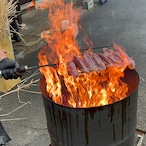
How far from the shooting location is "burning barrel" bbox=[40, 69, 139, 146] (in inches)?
78.9

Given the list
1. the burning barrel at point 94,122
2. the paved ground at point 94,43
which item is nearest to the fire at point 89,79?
the burning barrel at point 94,122

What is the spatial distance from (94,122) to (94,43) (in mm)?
4053

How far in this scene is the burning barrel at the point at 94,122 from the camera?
6.57 feet

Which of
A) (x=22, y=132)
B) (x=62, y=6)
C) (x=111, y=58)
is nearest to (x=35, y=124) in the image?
(x=22, y=132)

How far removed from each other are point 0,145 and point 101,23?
463 centimetres

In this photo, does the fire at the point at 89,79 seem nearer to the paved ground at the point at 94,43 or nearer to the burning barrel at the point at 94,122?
the burning barrel at the point at 94,122

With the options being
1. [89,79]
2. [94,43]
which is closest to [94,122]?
[89,79]

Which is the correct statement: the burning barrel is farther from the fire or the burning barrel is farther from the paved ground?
the paved ground

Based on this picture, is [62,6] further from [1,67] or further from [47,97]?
[47,97]

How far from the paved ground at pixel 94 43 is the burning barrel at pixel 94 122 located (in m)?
0.62

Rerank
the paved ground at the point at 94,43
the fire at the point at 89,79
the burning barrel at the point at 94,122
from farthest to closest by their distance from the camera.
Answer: the paved ground at the point at 94,43 < the fire at the point at 89,79 < the burning barrel at the point at 94,122

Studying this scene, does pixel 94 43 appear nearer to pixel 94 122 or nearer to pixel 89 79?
pixel 89 79

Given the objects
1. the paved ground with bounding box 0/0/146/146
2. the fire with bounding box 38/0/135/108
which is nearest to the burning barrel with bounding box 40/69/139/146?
the fire with bounding box 38/0/135/108

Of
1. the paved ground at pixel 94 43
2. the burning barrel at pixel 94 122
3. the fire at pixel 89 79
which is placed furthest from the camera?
the paved ground at pixel 94 43
